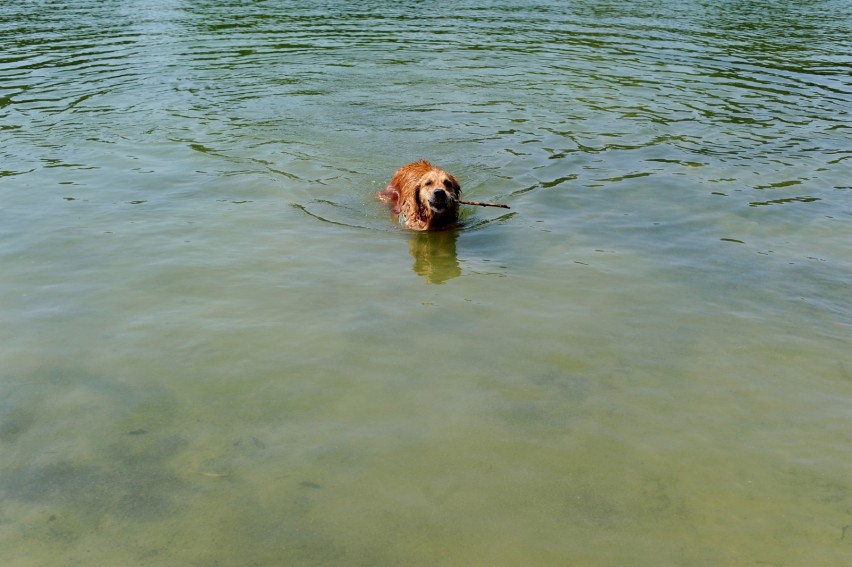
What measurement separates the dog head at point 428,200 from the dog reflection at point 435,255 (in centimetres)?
16

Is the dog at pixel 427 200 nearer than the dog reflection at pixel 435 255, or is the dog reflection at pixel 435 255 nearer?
the dog reflection at pixel 435 255

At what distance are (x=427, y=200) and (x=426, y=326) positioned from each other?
9.00ft

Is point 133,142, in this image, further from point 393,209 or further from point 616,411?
point 616,411

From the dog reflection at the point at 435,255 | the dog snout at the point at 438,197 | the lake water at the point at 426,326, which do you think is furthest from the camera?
the dog snout at the point at 438,197

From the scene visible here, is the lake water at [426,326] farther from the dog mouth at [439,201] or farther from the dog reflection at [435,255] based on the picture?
the dog mouth at [439,201]

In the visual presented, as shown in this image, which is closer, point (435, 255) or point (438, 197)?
point (435, 255)

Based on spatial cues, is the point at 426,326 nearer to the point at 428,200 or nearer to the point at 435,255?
the point at 435,255

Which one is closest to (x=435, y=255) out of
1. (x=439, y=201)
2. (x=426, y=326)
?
(x=439, y=201)

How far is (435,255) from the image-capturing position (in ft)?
31.1

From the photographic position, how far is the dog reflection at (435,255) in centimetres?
891

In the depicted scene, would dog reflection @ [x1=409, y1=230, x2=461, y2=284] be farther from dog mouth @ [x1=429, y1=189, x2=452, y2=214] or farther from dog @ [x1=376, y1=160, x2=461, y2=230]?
dog mouth @ [x1=429, y1=189, x2=452, y2=214]

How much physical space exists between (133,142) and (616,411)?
987cm

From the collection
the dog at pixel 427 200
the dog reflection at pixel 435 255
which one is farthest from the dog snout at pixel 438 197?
the dog reflection at pixel 435 255

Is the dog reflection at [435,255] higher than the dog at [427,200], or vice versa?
the dog at [427,200]
